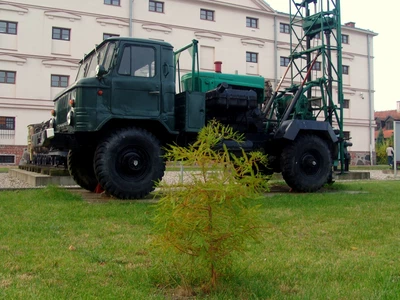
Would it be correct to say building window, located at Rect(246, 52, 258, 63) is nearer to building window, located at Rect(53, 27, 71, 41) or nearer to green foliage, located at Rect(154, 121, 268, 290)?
building window, located at Rect(53, 27, 71, 41)

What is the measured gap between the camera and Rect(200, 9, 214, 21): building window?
37125 millimetres

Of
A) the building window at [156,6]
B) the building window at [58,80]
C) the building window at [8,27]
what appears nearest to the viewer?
the building window at [8,27]

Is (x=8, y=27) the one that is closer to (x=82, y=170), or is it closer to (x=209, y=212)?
(x=82, y=170)

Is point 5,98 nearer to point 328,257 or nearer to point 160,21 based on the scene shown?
point 160,21

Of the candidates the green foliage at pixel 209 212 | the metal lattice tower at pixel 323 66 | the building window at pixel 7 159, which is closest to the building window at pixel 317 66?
the metal lattice tower at pixel 323 66

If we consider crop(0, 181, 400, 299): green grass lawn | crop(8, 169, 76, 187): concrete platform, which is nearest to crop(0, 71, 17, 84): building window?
crop(8, 169, 76, 187): concrete platform

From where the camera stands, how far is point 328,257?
13.9 ft

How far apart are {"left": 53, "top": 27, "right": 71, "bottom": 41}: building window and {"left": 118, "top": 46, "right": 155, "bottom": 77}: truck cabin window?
26068mm

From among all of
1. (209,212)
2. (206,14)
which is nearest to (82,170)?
(209,212)

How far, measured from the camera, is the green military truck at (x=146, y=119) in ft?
26.9

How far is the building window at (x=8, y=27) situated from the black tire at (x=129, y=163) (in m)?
26.4

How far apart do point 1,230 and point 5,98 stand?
1107 inches

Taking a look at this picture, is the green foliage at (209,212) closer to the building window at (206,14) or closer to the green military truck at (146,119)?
the green military truck at (146,119)

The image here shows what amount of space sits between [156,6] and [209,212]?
34.4 meters
